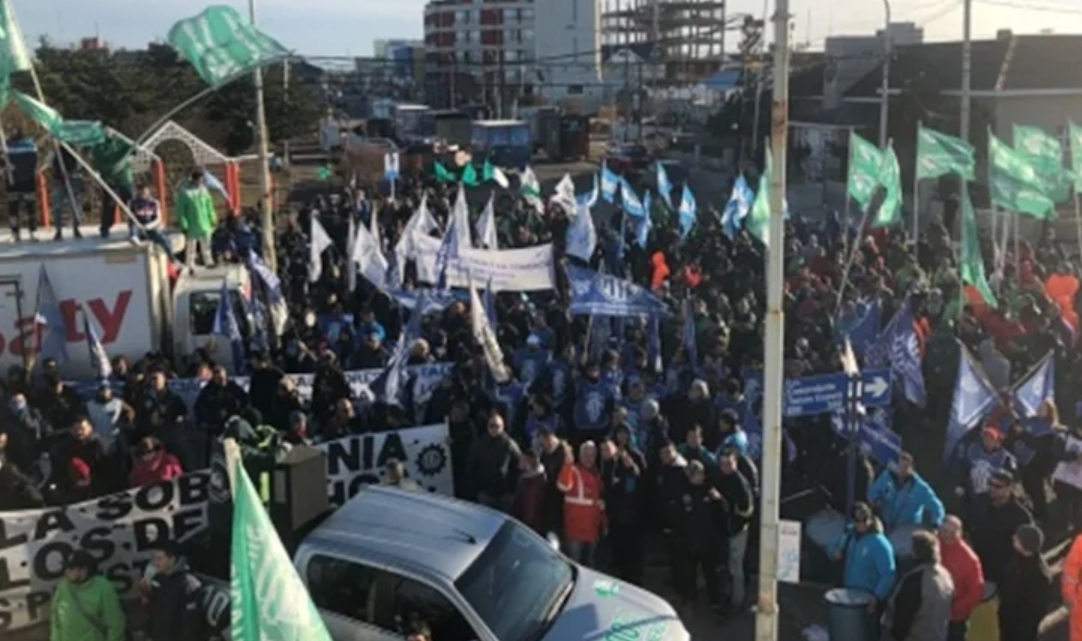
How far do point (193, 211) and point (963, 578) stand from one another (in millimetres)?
12373

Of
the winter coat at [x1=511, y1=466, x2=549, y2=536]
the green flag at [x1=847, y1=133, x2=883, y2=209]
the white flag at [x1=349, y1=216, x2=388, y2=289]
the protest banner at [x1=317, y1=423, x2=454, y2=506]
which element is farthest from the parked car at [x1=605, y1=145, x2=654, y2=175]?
the winter coat at [x1=511, y1=466, x2=549, y2=536]

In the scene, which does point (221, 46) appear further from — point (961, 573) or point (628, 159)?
point (628, 159)

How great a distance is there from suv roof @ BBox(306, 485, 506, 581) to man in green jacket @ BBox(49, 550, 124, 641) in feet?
5.33

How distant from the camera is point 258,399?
12.3 m

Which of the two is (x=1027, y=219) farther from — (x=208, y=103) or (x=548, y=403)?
(x=208, y=103)

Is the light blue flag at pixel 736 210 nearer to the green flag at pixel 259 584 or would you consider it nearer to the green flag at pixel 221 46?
the green flag at pixel 221 46

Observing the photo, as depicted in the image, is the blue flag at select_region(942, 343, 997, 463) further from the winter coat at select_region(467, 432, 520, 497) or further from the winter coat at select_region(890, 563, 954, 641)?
the winter coat at select_region(467, 432, 520, 497)

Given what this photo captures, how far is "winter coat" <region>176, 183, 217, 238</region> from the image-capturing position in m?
17.1

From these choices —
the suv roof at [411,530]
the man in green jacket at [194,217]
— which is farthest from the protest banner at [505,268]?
the suv roof at [411,530]

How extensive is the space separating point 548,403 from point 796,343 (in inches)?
135

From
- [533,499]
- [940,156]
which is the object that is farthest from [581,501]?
[940,156]

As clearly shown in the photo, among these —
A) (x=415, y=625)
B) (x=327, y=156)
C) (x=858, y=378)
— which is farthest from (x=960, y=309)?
(x=327, y=156)

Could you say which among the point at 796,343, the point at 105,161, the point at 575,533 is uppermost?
the point at 105,161

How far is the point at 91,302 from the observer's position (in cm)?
1376
